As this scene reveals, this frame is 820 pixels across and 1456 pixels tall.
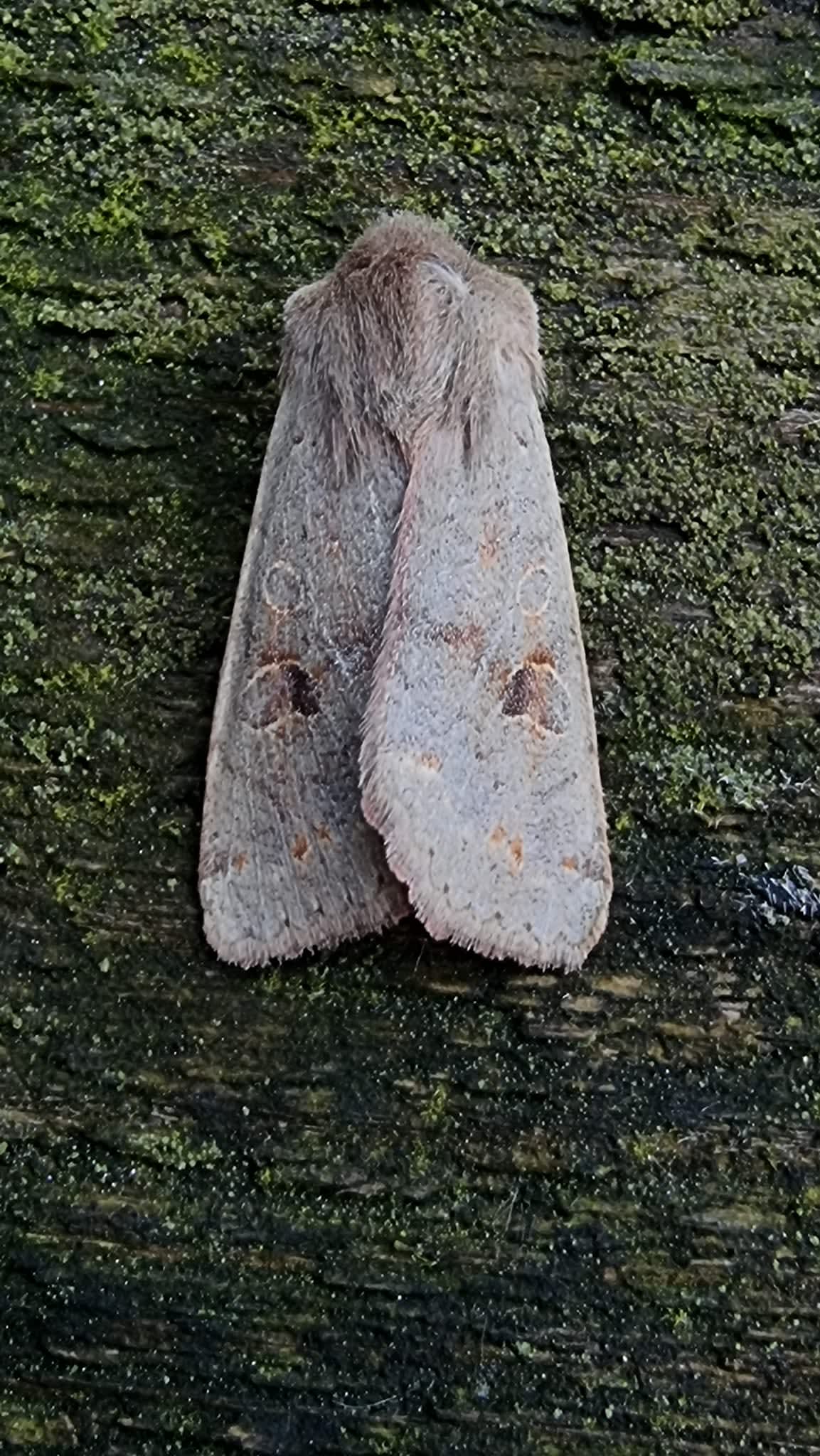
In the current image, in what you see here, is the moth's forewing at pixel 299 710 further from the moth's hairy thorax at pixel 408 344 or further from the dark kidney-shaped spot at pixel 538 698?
the dark kidney-shaped spot at pixel 538 698

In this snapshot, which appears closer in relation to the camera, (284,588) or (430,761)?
(430,761)

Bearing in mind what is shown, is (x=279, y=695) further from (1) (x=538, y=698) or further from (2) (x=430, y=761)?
(1) (x=538, y=698)

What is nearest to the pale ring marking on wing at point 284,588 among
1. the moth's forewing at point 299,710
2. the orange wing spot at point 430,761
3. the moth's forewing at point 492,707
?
the moth's forewing at point 299,710

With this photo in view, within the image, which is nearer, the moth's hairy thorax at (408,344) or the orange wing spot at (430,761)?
the orange wing spot at (430,761)

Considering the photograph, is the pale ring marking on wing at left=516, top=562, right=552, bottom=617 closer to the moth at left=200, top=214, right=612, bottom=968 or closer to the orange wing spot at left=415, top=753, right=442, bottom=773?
the moth at left=200, top=214, right=612, bottom=968

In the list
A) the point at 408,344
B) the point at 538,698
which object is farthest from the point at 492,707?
the point at 408,344

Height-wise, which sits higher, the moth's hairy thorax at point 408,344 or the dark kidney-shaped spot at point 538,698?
the moth's hairy thorax at point 408,344

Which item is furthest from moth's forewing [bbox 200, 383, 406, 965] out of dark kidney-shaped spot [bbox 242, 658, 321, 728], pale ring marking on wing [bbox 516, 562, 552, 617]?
pale ring marking on wing [bbox 516, 562, 552, 617]
